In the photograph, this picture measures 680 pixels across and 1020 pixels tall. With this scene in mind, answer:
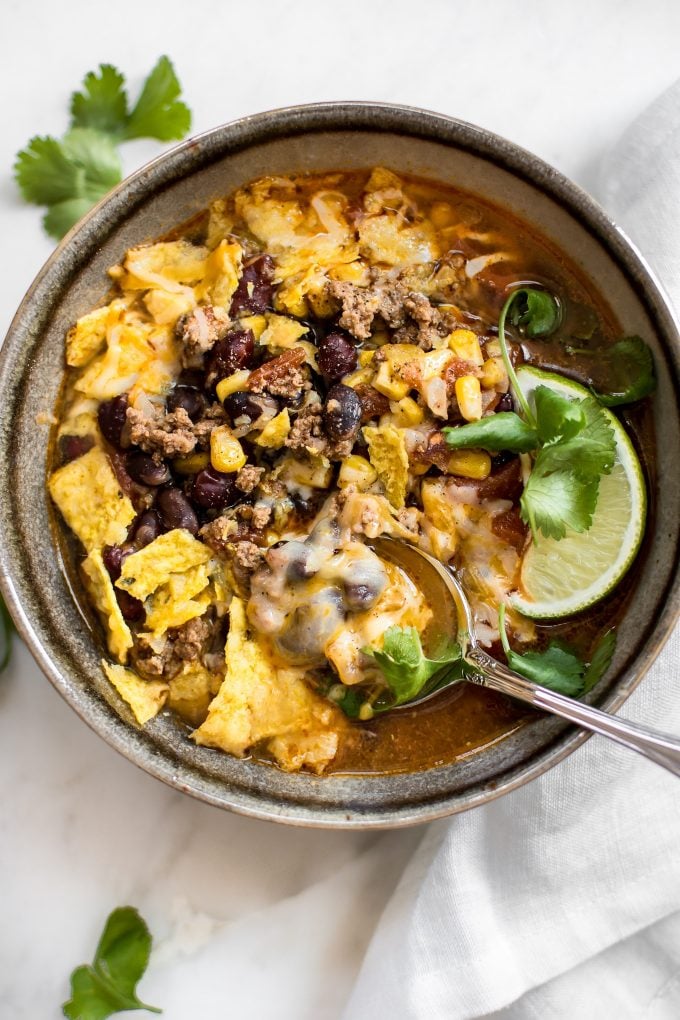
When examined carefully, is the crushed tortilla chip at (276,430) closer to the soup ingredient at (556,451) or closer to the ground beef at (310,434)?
the ground beef at (310,434)

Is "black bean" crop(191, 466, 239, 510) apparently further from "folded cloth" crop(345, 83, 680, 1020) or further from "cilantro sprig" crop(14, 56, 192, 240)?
"folded cloth" crop(345, 83, 680, 1020)

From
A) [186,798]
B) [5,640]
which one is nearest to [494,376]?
[186,798]

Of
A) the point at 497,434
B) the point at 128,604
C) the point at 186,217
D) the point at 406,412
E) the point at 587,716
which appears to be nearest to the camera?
the point at 587,716

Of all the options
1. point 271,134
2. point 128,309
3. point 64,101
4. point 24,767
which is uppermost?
point 64,101

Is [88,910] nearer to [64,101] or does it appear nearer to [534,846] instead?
[534,846]

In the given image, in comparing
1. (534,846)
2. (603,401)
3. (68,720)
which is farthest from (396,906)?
(603,401)

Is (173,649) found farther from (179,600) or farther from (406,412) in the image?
(406,412)
